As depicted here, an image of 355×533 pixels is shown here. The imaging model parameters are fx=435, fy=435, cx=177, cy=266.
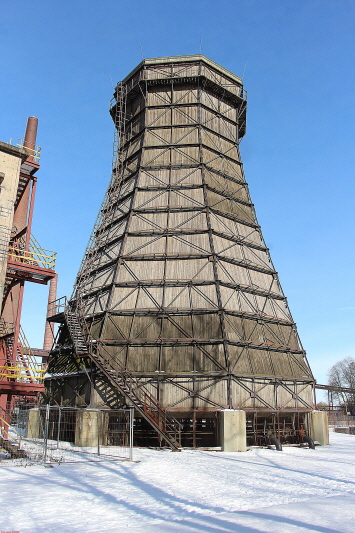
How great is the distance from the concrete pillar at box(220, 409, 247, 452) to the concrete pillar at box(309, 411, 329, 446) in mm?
6425

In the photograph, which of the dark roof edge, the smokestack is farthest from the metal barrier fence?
the dark roof edge

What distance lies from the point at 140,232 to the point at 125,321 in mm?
6407

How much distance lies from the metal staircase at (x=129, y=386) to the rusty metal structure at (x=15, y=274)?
2.68m

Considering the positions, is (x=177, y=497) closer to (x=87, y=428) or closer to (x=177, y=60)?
(x=87, y=428)

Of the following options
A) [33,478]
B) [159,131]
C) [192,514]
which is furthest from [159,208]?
[192,514]

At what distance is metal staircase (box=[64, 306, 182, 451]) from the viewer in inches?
797

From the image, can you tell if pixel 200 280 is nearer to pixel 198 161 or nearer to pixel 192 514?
pixel 198 161

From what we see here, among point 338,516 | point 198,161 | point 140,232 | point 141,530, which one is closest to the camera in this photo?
point 141,530

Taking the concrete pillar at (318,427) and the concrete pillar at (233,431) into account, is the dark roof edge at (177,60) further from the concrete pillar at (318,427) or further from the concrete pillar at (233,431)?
the concrete pillar at (318,427)

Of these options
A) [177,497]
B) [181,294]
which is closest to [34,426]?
[181,294]

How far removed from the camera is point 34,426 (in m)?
25.8

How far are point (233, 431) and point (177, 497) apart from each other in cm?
1136

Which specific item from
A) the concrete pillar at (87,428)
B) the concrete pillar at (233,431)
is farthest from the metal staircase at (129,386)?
the concrete pillar at (233,431)

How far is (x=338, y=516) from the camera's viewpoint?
8469 millimetres
